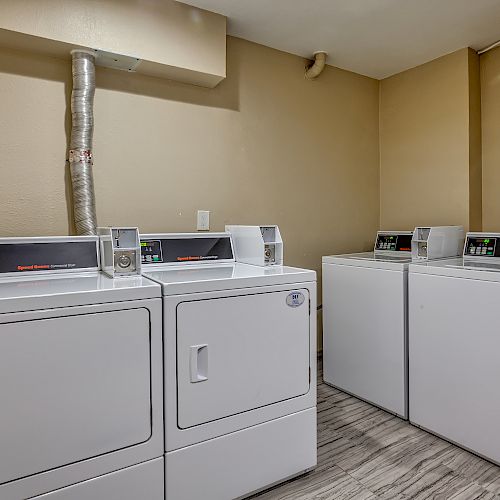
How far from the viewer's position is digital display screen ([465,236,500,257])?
2387 mm

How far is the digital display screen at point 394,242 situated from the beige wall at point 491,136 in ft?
1.86

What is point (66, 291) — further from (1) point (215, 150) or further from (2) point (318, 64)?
(2) point (318, 64)

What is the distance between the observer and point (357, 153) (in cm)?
327

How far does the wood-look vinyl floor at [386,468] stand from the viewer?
1713 mm

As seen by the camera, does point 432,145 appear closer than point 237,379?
No

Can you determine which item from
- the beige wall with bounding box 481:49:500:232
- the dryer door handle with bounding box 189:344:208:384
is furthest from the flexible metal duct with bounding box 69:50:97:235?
the beige wall with bounding box 481:49:500:232

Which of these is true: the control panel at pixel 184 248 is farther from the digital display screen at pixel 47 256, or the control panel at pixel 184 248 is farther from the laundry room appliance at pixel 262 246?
the digital display screen at pixel 47 256

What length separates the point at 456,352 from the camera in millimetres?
2014

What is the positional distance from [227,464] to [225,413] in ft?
0.72

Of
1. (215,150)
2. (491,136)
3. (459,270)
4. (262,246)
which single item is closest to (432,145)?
(491,136)

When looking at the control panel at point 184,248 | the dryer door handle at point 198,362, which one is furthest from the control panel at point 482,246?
the dryer door handle at point 198,362

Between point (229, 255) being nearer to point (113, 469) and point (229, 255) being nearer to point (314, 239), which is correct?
point (314, 239)

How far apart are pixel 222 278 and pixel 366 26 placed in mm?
1974

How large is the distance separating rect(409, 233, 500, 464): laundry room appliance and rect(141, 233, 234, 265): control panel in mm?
1093
